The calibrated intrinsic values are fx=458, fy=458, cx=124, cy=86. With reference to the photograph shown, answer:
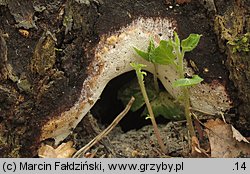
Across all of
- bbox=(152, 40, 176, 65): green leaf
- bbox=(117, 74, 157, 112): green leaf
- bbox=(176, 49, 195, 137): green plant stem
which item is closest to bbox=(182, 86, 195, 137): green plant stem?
bbox=(176, 49, 195, 137): green plant stem

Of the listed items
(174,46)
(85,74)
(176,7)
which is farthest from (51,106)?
(176,7)

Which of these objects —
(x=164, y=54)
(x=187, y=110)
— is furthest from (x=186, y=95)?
(x=164, y=54)

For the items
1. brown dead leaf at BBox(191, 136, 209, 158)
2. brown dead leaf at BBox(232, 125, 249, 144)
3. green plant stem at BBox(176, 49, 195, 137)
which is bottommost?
brown dead leaf at BBox(191, 136, 209, 158)

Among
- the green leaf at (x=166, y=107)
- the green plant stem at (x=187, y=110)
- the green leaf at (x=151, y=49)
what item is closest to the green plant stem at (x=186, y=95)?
the green plant stem at (x=187, y=110)

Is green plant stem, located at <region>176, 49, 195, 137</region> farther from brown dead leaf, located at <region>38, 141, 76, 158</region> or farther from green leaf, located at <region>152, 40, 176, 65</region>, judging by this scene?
brown dead leaf, located at <region>38, 141, 76, 158</region>

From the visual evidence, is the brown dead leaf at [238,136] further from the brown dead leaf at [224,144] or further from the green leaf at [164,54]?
the green leaf at [164,54]

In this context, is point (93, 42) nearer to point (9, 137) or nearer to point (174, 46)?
point (174, 46)
